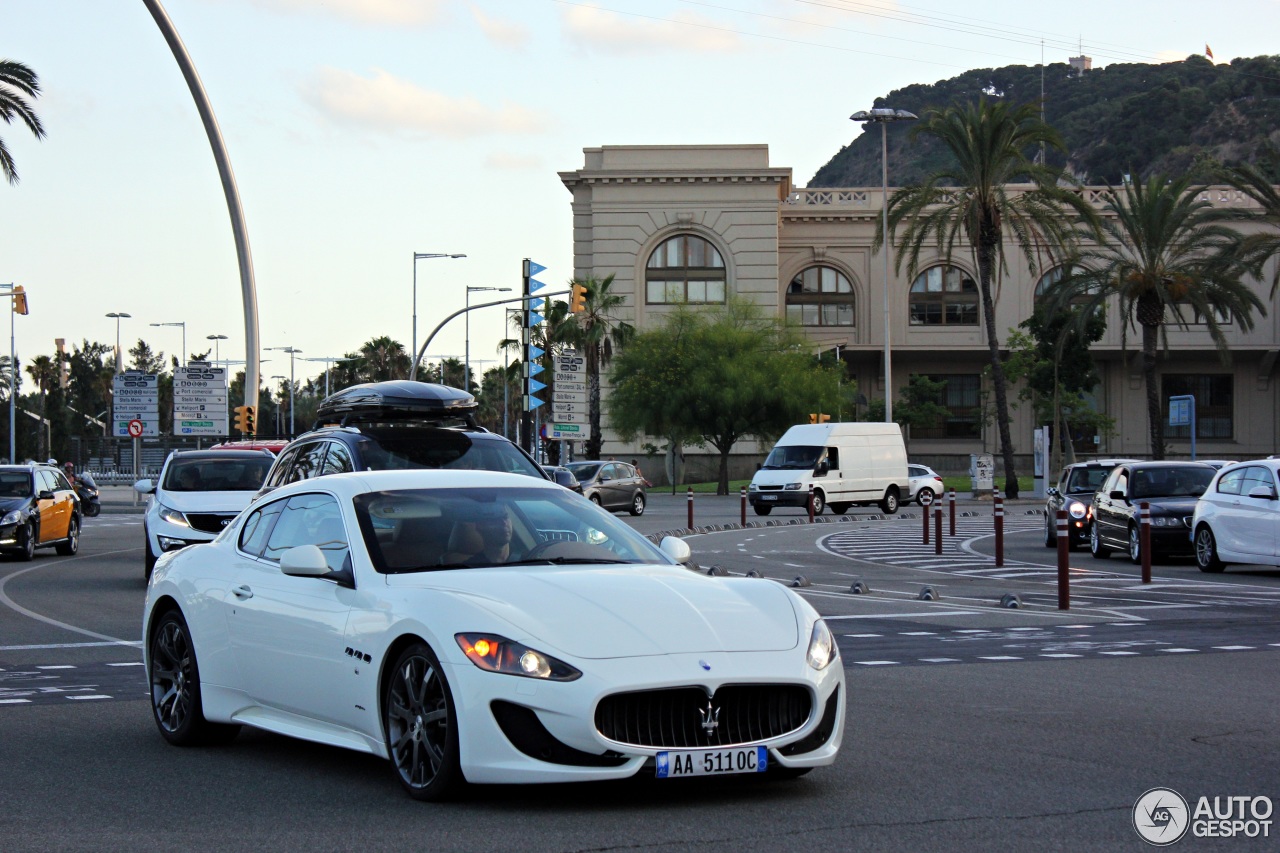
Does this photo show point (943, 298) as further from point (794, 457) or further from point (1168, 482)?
point (1168, 482)

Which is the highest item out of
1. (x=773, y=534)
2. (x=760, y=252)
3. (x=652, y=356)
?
(x=760, y=252)

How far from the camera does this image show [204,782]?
6.95 m

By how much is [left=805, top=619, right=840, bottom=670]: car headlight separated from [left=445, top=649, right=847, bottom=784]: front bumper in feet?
1.01

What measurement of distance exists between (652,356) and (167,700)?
56.2 m

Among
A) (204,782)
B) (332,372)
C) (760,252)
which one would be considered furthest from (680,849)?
(332,372)

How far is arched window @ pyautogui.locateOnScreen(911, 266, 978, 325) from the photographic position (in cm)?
8338

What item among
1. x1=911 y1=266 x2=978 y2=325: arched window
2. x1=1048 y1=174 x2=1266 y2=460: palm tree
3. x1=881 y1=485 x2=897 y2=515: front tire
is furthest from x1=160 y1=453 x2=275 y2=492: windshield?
x1=911 y1=266 x2=978 y2=325: arched window

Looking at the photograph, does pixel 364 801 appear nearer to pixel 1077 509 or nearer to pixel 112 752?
pixel 112 752

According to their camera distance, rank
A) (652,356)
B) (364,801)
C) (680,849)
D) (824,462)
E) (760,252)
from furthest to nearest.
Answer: (760,252) → (652,356) → (824,462) → (364,801) → (680,849)

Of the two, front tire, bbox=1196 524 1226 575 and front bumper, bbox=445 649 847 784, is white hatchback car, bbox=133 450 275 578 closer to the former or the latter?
front tire, bbox=1196 524 1226 575

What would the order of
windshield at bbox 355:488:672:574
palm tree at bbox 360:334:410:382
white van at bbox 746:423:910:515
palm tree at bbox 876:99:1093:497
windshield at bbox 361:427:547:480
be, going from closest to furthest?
windshield at bbox 355:488:672:574 < windshield at bbox 361:427:547:480 < white van at bbox 746:423:910:515 < palm tree at bbox 876:99:1093:497 < palm tree at bbox 360:334:410:382

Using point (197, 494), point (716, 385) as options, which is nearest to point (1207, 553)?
point (197, 494)

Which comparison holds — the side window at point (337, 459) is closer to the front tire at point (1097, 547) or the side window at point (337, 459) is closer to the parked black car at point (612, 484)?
the front tire at point (1097, 547)

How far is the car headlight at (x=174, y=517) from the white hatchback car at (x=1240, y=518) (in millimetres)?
13231
